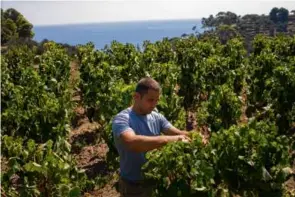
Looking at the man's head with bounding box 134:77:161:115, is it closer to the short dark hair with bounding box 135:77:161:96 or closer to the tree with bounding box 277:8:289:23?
the short dark hair with bounding box 135:77:161:96

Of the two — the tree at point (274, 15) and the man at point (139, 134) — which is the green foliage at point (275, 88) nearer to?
the man at point (139, 134)

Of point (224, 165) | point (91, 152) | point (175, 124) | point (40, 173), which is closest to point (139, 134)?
point (224, 165)

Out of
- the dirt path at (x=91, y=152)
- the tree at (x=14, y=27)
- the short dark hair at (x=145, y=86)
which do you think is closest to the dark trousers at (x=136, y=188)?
the short dark hair at (x=145, y=86)

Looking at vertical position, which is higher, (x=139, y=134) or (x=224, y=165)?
(x=139, y=134)

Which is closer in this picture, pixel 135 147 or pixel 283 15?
pixel 135 147

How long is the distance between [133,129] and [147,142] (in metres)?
0.34

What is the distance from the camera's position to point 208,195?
3.85 meters

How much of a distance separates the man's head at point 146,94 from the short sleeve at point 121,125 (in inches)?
7.1

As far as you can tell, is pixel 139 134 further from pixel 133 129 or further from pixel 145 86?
pixel 145 86

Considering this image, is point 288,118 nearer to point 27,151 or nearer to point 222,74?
point 222,74

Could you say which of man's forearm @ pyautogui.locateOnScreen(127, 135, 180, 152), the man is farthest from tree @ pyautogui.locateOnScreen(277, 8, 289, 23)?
man's forearm @ pyautogui.locateOnScreen(127, 135, 180, 152)

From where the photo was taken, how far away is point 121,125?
13.3 feet

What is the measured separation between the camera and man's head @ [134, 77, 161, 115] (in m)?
4.07

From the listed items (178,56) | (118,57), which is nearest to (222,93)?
(118,57)
